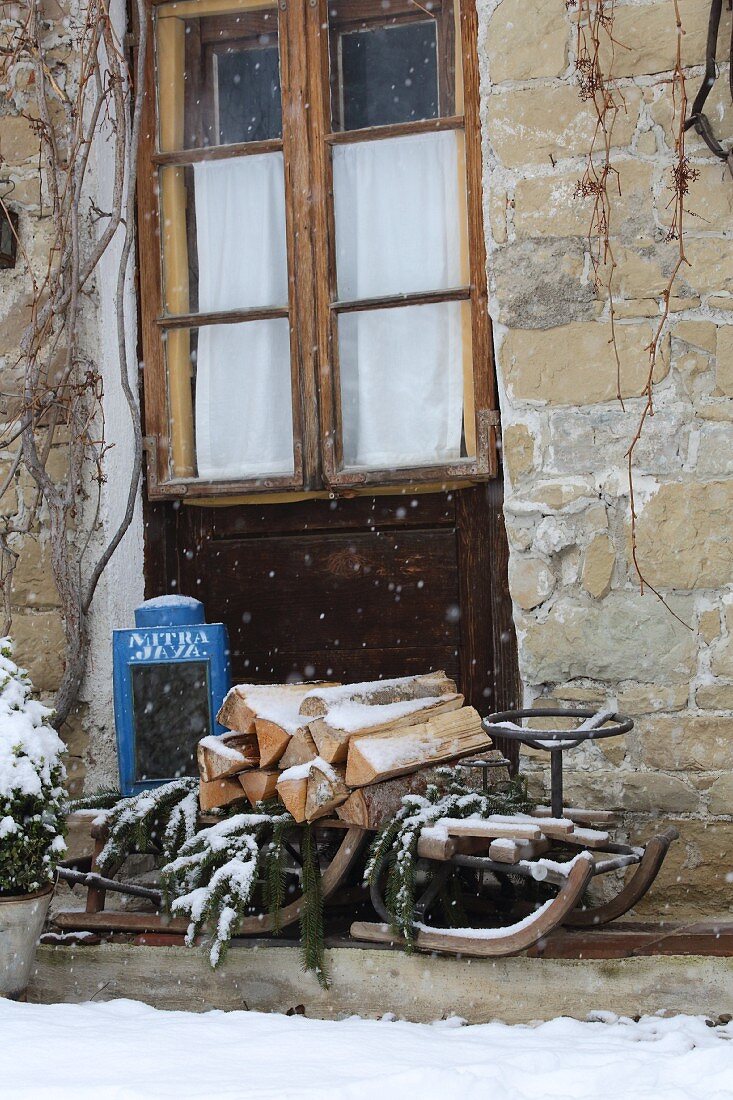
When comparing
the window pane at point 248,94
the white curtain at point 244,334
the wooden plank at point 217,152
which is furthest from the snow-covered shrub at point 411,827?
the window pane at point 248,94

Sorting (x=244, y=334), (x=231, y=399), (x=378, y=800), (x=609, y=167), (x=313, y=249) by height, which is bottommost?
(x=378, y=800)

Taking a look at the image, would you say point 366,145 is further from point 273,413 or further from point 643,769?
point 643,769

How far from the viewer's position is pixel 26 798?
2910mm

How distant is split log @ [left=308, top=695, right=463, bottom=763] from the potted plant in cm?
67

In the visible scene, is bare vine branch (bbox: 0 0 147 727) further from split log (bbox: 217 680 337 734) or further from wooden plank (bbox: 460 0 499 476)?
wooden plank (bbox: 460 0 499 476)

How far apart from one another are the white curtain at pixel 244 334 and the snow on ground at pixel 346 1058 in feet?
6.20

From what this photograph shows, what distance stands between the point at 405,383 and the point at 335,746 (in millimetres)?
1385

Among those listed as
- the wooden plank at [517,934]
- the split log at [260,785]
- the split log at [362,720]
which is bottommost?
the wooden plank at [517,934]

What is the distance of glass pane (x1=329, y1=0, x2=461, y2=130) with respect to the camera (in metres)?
3.95

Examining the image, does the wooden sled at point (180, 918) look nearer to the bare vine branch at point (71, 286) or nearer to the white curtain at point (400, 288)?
the bare vine branch at point (71, 286)

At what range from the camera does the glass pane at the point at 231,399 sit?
4.04 meters

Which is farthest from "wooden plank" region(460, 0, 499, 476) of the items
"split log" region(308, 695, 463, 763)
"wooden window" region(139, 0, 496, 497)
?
"split log" region(308, 695, 463, 763)

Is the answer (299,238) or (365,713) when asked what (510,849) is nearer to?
(365,713)

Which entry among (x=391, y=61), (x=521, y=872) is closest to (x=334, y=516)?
(x=391, y=61)
